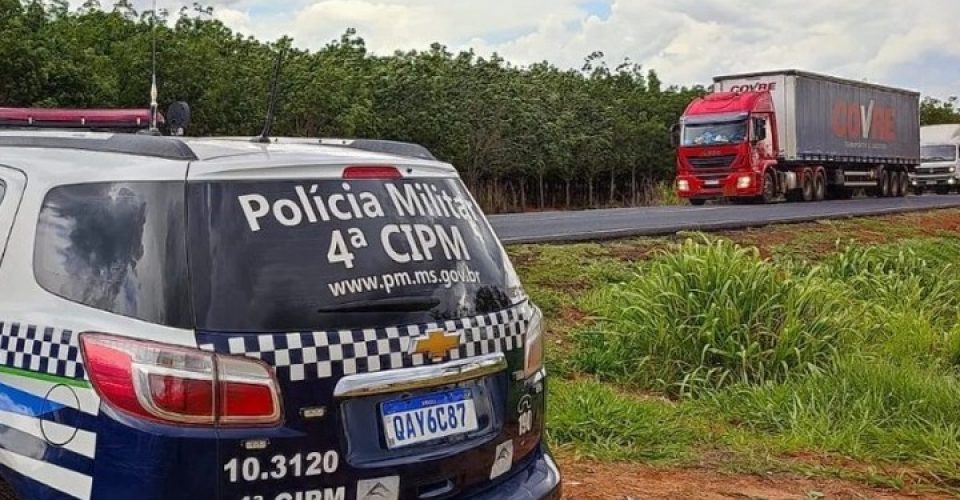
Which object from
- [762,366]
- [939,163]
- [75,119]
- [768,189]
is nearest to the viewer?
[75,119]

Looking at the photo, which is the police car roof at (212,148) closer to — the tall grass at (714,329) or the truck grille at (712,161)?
the tall grass at (714,329)

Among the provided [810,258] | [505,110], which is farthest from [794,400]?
[505,110]

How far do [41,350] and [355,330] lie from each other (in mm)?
815

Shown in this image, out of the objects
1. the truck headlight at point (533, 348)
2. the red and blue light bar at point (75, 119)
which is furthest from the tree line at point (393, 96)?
the truck headlight at point (533, 348)

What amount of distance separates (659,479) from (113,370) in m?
3.33

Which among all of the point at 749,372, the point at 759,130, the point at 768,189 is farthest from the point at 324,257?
the point at 768,189

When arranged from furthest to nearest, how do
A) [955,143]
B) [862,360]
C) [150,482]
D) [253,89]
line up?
[955,143] < [253,89] < [862,360] < [150,482]

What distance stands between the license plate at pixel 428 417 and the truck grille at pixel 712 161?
24.9m

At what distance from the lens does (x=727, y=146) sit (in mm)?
27281

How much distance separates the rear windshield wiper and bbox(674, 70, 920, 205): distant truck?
81.4 ft

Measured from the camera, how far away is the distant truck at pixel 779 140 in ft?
89.6

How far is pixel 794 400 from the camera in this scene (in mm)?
6719

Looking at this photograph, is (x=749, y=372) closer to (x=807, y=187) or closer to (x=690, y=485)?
(x=690, y=485)

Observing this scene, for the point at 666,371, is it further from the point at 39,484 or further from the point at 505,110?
the point at 505,110
